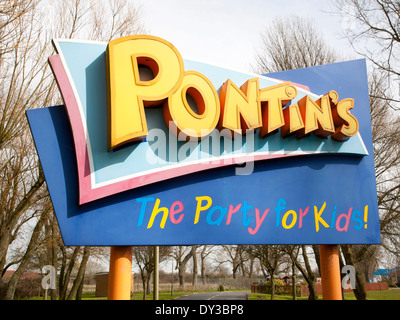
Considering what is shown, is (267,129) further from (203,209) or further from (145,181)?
(145,181)

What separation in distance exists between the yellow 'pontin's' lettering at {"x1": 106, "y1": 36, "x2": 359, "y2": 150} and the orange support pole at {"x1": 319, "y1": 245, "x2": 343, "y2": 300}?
8.71 feet

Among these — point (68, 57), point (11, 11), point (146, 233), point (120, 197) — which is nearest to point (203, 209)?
point (146, 233)

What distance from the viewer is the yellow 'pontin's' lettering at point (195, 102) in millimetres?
6777

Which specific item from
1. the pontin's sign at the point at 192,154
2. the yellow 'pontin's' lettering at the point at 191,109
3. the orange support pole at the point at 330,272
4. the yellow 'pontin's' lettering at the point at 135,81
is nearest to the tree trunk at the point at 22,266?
the pontin's sign at the point at 192,154

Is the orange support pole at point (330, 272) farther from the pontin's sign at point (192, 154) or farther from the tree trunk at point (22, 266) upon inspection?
the tree trunk at point (22, 266)

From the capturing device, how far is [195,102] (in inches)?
304

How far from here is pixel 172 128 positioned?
7164 mm

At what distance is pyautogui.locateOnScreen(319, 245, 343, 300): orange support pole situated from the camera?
7812 mm

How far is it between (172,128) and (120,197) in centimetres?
173

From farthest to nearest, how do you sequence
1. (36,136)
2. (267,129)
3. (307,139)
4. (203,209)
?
1. (307,139)
2. (267,129)
3. (203,209)
4. (36,136)

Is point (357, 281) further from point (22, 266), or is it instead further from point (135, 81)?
point (22, 266)

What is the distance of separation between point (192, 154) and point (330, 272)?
4.13 metres

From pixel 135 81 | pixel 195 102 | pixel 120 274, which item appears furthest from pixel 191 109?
pixel 120 274

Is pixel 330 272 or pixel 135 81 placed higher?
pixel 135 81
